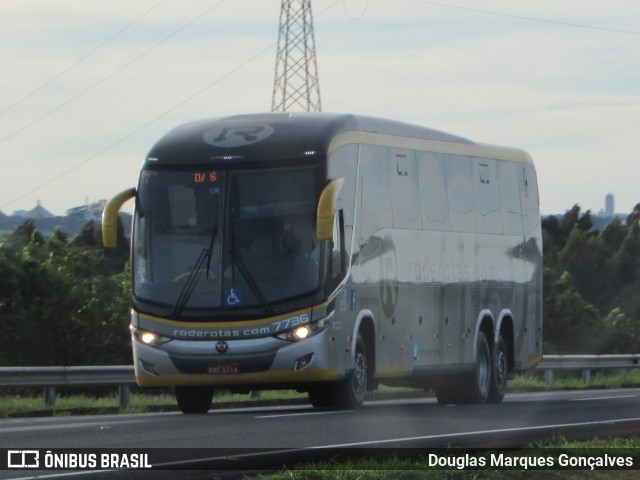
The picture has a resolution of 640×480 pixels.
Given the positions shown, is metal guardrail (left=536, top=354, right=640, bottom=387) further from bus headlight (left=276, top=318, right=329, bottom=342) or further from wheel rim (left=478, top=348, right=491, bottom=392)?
bus headlight (left=276, top=318, right=329, bottom=342)

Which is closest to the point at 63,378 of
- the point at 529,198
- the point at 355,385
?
the point at 355,385

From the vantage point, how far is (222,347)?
18.2 meters

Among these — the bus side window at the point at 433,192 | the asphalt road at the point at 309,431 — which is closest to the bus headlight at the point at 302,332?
the asphalt road at the point at 309,431

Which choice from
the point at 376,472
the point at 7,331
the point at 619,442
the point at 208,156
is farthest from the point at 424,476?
the point at 7,331

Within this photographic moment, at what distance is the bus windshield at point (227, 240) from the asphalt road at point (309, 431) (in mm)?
1420

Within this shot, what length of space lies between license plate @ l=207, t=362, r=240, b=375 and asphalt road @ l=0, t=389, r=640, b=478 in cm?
50

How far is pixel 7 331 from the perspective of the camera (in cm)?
4169

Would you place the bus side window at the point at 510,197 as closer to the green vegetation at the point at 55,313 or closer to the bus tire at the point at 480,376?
the bus tire at the point at 480,376

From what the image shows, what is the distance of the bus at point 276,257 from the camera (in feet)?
59.9

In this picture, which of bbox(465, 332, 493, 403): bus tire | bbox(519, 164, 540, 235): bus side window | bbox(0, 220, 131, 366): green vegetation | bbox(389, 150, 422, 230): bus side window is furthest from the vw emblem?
bbox(0, 220, 131, 366): green vegetation

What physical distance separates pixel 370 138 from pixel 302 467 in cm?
956

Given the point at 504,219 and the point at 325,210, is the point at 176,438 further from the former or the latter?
the point at 504,219

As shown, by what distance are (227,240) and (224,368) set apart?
58.2 inches

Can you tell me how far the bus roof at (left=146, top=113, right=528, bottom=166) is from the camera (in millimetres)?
18688
